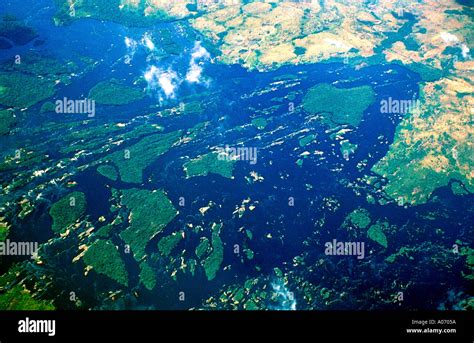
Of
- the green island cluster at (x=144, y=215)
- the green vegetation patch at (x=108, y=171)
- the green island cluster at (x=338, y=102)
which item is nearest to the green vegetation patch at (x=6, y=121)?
the green vegetation patch at (x=108, y=171)

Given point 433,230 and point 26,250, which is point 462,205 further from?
point 26,250

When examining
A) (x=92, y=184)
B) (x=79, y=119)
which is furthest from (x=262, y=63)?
(x=92, y=184)

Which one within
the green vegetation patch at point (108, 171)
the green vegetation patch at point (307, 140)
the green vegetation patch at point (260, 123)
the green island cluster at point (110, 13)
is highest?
the green island cluster at point (110, 13)

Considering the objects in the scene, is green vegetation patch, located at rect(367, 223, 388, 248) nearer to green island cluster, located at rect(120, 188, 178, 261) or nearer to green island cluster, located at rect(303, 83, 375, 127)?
green island cluster, located at rect(303, 83, 375, 127)

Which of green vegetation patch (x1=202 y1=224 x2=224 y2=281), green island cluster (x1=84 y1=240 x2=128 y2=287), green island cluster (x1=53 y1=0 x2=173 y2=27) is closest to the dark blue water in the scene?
green vegetation patch (x1=202 y1=224 x2=224 y2=281)

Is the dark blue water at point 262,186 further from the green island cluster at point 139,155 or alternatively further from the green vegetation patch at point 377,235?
the green island cluster at point 139,155

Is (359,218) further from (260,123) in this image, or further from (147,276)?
(147,276)
